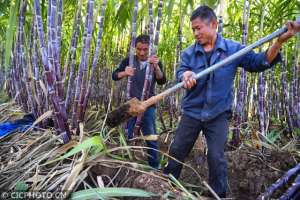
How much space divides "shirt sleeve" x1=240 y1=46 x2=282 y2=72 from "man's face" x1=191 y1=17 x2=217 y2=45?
23 centimetres

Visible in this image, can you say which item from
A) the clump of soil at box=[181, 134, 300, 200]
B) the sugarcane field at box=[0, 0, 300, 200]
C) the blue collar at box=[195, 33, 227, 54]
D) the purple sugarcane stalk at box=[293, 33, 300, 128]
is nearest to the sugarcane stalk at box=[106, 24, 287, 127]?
the sugarcane field at box=[0, 0, 300, 200]

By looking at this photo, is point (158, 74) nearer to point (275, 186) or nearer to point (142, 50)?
point (142, 50)

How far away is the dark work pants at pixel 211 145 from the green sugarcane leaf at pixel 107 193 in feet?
1.49

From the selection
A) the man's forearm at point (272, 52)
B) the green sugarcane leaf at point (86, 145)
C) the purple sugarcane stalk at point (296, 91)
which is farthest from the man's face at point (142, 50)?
the purple sugarcane stalk at point (296, 91)

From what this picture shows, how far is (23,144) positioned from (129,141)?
2.35ft

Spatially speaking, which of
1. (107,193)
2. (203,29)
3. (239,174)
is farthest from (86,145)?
(239,174)

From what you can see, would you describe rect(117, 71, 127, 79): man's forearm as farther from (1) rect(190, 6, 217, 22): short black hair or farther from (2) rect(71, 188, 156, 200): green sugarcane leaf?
(2) rect(71, 188, 156, 200): green sugarcane leaf

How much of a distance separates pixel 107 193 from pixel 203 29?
3.33ft

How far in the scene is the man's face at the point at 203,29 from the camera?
1866 mm

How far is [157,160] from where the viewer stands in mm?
2340

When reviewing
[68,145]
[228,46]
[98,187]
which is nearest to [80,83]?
[68,145]

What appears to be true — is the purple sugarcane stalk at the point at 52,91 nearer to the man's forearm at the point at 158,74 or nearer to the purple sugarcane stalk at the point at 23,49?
the purple sugarcane stalk at the point at 23,49

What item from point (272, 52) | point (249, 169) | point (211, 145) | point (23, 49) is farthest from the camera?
→ point (23, 49)

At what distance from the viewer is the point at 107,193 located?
1569 mm
